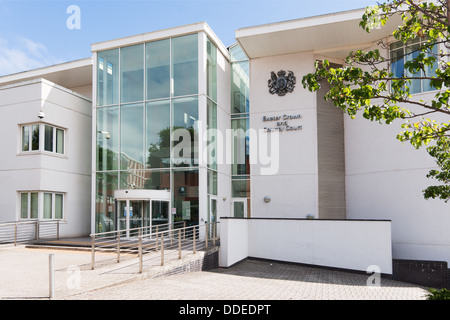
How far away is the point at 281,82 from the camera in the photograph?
18328mm

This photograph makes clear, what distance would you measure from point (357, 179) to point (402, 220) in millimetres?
2581

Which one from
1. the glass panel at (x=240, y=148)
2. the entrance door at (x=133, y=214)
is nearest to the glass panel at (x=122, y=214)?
the entrance door at (x=133, y=214)

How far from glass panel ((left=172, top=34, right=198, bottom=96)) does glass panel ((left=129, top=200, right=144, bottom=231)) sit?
4647 millimetres

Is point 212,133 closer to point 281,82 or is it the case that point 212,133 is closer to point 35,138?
point 281,82

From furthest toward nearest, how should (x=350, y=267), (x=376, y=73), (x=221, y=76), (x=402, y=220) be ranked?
(x=221, y=76) → (x=402, y=220) → (x=350, y=267) → (x=376, y=73)

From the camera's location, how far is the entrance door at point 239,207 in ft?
62.2

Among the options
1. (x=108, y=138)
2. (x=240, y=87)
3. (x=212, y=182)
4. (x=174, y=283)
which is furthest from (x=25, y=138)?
(x=174, y=283)

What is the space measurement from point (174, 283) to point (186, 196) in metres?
7.30

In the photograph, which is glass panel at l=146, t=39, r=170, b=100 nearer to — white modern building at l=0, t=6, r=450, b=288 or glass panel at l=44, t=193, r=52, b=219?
white modern building at l=0, t=6, r=450, b=288

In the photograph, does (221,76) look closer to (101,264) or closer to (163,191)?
(163,191)

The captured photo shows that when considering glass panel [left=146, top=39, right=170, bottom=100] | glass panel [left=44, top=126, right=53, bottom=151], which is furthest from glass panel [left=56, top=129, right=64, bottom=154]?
glass panel [left=146, top=39, right=170, bottom=100]

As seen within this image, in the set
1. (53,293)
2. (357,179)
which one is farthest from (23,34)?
(357,179)

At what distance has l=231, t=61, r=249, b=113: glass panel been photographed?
19.8m

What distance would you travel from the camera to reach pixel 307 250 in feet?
45.8
